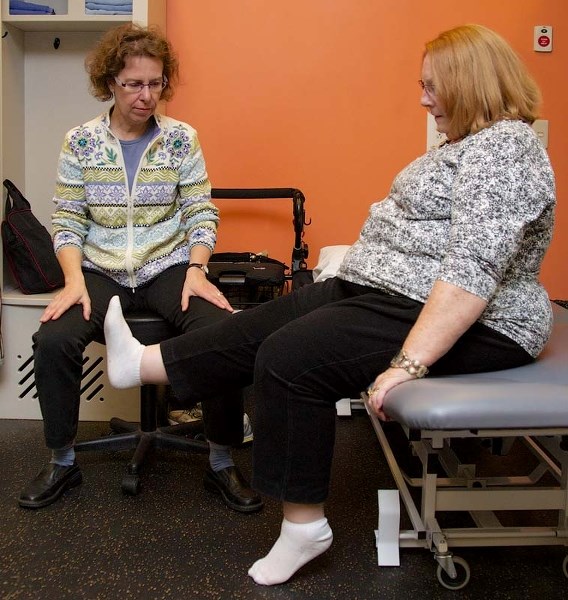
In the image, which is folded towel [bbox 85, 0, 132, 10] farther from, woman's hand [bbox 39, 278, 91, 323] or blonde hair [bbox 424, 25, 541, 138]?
blonde hair [bbox 424, 25, 541, 138]

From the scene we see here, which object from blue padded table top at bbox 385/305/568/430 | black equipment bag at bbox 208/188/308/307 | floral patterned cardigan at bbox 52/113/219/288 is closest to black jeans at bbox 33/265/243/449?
floral patterned cardigan at bbox 52/113/219/288

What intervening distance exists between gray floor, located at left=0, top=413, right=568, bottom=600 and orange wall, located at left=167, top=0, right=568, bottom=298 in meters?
1.32

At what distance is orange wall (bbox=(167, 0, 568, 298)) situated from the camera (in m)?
2.84

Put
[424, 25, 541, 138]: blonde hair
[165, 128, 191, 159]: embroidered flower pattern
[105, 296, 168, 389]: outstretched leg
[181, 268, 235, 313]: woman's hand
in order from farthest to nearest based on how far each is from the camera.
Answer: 1. [165, 128, 191, 159]: embroidered flower pattern
2. [181, 268, 235, 313]: woman's hand
3. [105, 296, 168, 389]: outstretched leg
4. [424, 25, 541, 138]: blonde hair

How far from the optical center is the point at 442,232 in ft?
4.47

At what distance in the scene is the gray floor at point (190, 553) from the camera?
4.63ft

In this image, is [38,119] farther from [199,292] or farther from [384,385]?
[384,385]

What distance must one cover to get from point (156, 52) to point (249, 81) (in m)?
1.03

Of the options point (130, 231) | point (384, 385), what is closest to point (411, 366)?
point (384, 385)

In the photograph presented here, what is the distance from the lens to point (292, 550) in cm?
137

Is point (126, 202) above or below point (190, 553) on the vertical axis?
above

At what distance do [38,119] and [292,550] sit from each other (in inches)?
77.8

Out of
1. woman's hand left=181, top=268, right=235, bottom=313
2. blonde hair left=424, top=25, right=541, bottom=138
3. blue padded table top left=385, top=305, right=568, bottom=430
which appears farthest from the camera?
woman's hand left=181, top=268, right=235, bottom=313

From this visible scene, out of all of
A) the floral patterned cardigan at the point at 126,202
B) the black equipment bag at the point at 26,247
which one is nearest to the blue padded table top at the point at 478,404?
the floral patterned cardigan at the point at 126,202
